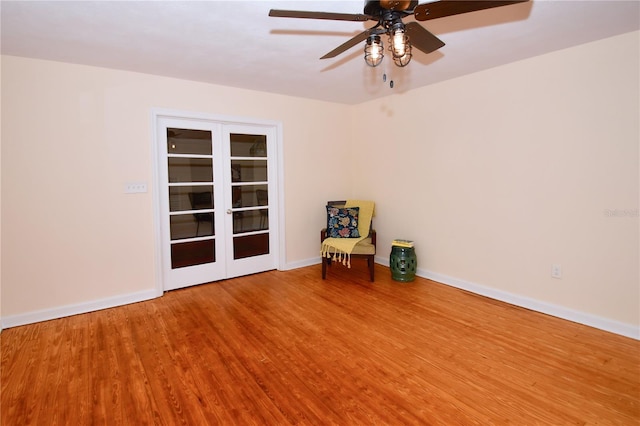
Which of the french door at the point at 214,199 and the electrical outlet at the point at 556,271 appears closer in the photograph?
the electrical outlet at the point at 556,271

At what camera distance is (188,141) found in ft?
13.2

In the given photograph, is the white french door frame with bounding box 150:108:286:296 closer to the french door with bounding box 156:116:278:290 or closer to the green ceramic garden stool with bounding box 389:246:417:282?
the french door with bounding box 156:116:278:290

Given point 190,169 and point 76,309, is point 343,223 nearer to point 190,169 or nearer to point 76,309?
point 190,169

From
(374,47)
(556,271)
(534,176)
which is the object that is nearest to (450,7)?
(374,47)

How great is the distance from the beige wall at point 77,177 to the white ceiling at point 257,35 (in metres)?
0.24

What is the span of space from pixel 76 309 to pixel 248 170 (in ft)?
8.02

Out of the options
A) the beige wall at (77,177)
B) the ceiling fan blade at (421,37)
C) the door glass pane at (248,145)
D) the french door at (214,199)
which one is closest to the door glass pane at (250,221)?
the french door at (214,199)

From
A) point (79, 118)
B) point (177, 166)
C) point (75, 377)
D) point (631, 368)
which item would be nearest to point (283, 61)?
point (177, 166)

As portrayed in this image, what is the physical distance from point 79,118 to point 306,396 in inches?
131

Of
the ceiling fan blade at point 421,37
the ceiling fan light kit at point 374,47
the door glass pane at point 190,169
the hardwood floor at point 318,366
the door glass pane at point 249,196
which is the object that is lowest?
the hardwood floor at point 318,366

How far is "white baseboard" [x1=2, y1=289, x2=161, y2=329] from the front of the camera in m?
3.11

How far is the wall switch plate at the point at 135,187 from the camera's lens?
358cm

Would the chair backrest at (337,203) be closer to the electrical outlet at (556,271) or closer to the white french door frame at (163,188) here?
the white french door frame at (163,188)

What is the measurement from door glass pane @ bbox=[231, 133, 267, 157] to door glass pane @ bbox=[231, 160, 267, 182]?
103mm
